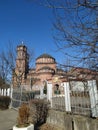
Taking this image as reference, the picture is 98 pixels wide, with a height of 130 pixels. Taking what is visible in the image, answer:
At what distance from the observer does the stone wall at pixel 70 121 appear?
16.6 feet

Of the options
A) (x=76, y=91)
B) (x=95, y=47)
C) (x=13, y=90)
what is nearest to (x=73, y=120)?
(x=76, y=91)

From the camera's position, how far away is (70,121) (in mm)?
5730

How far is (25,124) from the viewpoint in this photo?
6320 mm

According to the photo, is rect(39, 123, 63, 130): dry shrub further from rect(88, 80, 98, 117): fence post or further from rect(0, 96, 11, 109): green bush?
rect(0, 96, 11, 109): green bush

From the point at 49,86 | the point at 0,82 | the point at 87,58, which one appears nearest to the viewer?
the point at 87,58

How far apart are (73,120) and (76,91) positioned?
1108 mm

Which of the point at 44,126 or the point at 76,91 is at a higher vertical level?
the point at 76,91

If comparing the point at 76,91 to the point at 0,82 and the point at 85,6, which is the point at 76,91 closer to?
the point at 85,6

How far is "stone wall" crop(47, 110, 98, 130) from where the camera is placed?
5.05 metres

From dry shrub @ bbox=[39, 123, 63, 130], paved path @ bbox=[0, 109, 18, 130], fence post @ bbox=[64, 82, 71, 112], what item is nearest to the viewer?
fence post @ bbox=[64, 82, 71, 112]

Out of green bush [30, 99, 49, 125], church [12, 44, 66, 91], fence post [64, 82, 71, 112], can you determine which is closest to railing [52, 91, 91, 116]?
fence post [64, 82, 71, 112]

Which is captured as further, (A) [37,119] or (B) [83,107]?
(A) [37,119]

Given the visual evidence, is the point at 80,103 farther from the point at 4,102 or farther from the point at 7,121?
the point at 4,102

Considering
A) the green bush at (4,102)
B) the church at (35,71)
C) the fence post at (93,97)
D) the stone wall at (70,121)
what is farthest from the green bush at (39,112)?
the church at (35,71)
